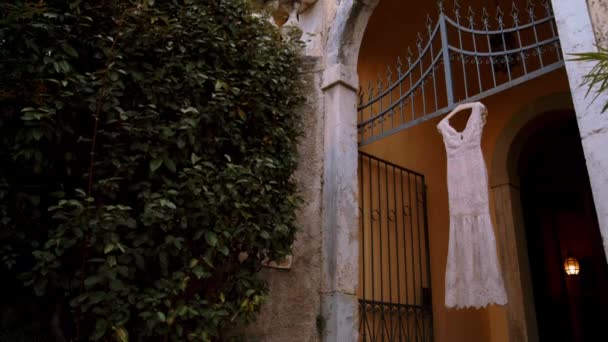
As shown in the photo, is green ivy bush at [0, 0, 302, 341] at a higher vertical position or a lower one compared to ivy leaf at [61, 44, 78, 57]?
lower

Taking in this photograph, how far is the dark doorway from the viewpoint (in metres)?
7.69

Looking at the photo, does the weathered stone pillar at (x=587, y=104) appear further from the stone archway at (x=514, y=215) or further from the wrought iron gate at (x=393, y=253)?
the stone archway at (x=514, y=215)

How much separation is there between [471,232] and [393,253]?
87.9 inches

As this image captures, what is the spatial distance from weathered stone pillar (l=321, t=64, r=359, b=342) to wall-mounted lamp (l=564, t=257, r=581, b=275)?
7.16m

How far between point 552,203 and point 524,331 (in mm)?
5467

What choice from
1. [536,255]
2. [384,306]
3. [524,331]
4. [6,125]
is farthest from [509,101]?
[6,125]

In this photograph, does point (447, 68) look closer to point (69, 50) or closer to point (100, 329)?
point (69, 50)

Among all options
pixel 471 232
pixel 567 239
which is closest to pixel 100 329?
pixel 471 232

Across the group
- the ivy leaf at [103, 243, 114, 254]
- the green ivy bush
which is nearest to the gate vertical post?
the green ivy bush

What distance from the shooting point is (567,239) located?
1022cm

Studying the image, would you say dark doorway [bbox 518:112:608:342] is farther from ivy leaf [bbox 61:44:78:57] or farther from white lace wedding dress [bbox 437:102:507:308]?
ivy leaf [bbox 61:44:78:57]

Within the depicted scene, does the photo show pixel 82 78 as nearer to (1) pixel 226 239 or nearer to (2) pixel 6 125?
(2) pixel 6 125

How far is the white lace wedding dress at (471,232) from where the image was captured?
3389mm

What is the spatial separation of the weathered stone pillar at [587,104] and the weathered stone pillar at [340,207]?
1912mm
